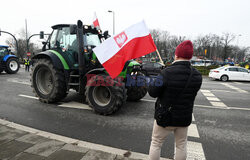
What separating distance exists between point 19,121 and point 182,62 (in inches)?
181

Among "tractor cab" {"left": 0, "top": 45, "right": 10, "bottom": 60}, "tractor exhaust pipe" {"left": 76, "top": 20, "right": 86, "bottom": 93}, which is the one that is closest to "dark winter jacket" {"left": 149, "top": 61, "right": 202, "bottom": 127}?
"tractor exhaust pipe" {"left": 76, "top": 20, "right": 86, "bottom": 93}

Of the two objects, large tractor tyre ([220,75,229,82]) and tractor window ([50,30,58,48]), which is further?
large tractor tyre ([220,75,229,82])

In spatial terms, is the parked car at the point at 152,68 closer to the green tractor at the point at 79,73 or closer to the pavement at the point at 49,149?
the green tractor at the point at 79,73

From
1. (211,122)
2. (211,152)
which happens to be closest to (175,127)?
(211,152)

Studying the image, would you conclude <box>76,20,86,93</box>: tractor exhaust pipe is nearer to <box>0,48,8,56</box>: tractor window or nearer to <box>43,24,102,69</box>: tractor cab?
<box>43,24,102,69</box>: tractor cab

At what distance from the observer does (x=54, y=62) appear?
216 inches

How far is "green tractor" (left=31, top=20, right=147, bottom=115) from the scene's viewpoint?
473cm

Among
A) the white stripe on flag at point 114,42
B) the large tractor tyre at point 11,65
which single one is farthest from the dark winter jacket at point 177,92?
the large tractor tyre at point 11,65

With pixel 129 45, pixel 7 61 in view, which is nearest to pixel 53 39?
pixel 129 45

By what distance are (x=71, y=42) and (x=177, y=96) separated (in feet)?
16.0

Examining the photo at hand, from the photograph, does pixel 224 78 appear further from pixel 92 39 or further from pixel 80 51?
pixel 80 51

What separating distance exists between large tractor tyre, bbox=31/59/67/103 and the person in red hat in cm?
428

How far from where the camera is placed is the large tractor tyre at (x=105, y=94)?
4566 mm

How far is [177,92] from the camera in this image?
206cm
